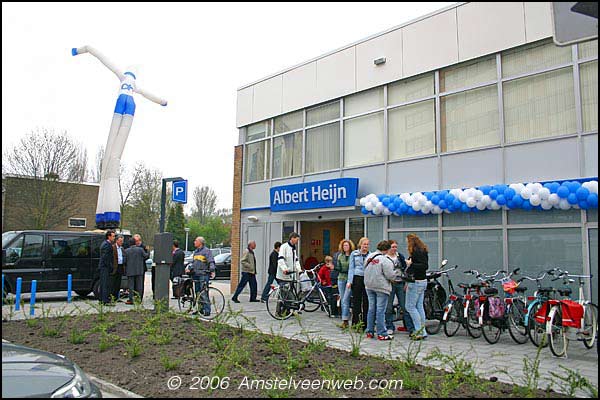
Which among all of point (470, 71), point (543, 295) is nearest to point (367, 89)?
point (470, 71)

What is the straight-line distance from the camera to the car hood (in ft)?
13.1

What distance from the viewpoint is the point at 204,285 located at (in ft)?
36.6

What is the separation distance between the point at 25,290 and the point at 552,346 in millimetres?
12460

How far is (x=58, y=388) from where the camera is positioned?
422 centimetres

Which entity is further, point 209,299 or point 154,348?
point 209,299

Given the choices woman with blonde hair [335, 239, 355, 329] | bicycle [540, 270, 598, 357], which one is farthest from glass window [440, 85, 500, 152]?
bicycle [540, 270, 598, 357]

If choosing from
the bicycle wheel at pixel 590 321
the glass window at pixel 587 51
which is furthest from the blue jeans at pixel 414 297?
the glass window at pixel 587 51

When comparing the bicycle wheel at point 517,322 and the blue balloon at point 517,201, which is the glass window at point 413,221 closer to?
the blue balloon at point 517,201

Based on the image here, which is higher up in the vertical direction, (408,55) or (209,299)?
(408,55)

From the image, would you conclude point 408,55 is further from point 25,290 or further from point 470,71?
point 25,290

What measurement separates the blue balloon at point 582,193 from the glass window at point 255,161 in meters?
9.88

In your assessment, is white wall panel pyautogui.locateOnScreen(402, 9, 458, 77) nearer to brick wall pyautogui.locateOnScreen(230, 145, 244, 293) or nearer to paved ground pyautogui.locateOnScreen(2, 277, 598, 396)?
paved ground pyautogui.locateOnScreen(2, 277, 598, 396)

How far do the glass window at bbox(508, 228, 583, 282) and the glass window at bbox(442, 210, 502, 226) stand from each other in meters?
0.39

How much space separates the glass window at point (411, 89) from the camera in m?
12.5
